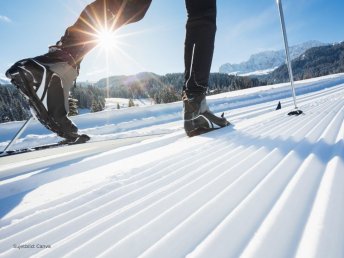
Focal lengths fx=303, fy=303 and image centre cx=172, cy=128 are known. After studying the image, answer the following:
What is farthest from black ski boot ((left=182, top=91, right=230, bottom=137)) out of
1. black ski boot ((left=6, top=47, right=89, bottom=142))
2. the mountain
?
the mountain

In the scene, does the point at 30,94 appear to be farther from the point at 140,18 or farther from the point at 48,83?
the point at 140,18

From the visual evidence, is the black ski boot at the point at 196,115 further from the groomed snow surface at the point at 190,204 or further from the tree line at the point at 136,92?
the tree line at the point at 136,92

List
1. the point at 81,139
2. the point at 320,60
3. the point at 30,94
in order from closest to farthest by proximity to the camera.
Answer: the point at 30,94, the point at 81,139, the point at 320,60

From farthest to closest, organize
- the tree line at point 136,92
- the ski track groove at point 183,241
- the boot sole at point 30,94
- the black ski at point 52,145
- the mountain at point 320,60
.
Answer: the mountain at point 320,60
the tree line at point 136,92
the black ski at point 52,145
the boot sole at point 30,94
the ski track groove at point 183,241

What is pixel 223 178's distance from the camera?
69 cm

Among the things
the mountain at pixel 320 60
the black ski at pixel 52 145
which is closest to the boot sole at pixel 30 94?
the black ski at pixel 52 145

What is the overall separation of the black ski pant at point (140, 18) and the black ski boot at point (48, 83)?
81mm

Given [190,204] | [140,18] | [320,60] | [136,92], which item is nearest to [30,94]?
[140,18]

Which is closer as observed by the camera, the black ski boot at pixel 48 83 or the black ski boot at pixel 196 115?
the black ski boot at pixel 48 83

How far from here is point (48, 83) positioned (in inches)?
55.0

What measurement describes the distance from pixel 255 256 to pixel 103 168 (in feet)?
2.42

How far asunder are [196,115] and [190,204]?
1.22 metres

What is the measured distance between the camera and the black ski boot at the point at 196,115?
5.68ft

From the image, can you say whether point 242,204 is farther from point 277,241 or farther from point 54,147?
point 54,147
